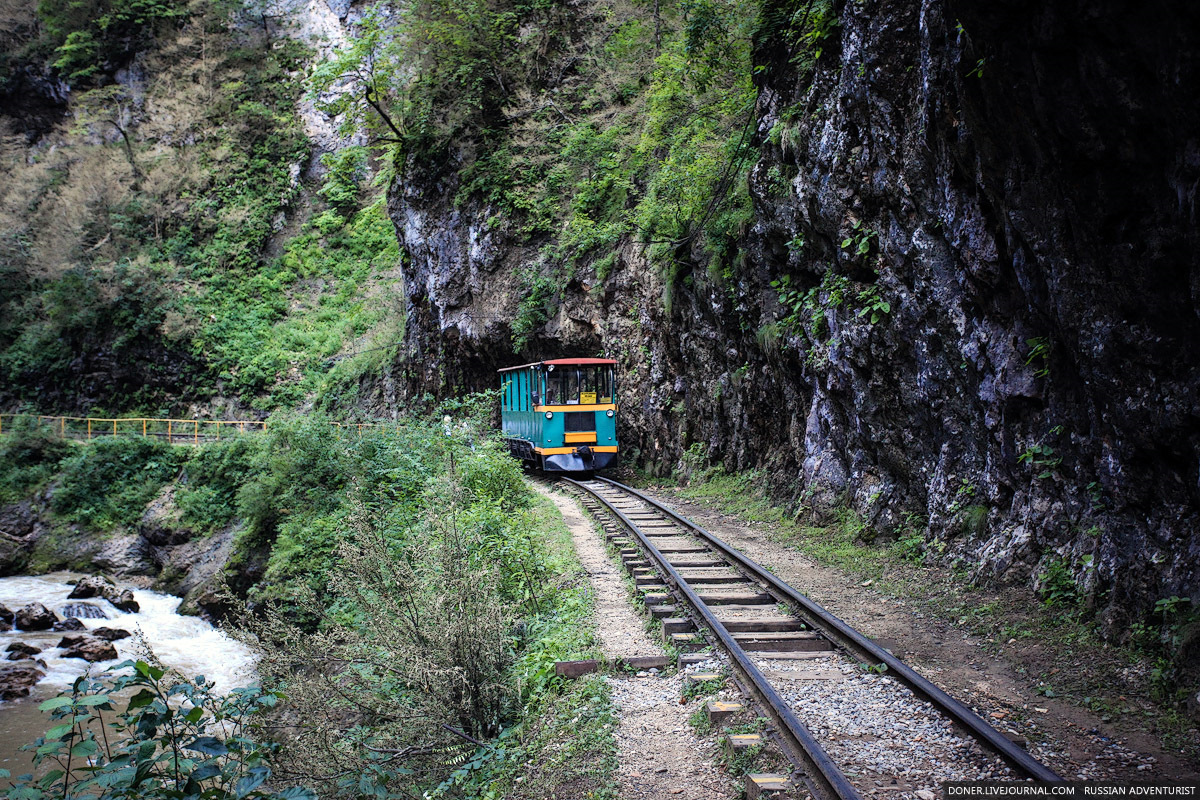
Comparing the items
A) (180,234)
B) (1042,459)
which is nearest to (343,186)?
(180,234)

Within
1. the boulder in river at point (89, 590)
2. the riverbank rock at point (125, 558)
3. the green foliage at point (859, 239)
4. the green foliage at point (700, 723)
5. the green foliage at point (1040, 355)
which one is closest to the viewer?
the green foliage at point (700, 723)

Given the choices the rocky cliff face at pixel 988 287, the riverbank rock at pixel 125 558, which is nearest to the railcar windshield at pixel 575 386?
the rocky cliff face at pixel 988 287

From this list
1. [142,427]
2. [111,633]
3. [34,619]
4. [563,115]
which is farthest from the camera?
[142,427]

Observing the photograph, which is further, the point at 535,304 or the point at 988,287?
the point at 535,304

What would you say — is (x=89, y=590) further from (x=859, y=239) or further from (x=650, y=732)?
(x=859, y=239)

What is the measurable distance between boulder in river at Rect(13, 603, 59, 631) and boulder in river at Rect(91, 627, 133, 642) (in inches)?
59.0

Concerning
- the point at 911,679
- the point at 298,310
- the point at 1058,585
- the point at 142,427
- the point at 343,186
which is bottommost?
the point at 911,679

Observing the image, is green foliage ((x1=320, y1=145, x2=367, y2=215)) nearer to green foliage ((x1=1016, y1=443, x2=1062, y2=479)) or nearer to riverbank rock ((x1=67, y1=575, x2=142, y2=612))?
riverbank rock ((x1=67, y1=575, x2=142, y2=612))

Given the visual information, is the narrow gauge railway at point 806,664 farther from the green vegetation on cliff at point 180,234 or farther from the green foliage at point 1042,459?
the green vegetation on cliff at point 180,234

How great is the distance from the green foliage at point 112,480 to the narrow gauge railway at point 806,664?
21.1 m

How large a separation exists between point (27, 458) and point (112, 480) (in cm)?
371

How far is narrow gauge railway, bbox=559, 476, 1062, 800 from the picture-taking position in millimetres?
4082

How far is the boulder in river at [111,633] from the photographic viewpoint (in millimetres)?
15164

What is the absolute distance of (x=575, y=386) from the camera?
19312 millimetres
